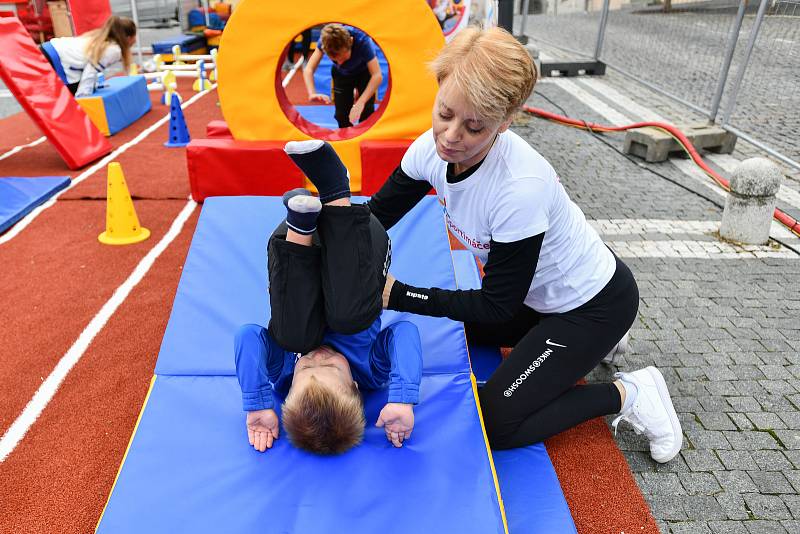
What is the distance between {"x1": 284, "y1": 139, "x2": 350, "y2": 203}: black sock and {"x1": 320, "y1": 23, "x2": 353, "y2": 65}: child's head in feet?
13.9

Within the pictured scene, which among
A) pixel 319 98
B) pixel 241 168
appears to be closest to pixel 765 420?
pixel 241 168

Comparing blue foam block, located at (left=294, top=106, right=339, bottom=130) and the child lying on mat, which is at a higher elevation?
the child lying on mat

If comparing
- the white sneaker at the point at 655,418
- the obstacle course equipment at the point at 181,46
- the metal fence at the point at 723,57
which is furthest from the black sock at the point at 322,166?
the obstacle course equipment at the point at 181,46

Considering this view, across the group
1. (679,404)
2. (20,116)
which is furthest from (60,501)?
(20,116)

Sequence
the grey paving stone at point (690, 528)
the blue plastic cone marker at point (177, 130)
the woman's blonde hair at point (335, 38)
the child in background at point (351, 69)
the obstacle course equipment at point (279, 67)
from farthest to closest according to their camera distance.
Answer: the blue plastic cone marker at point (177, 130) → the child in background at point (351, 69) → the woman's blonde hair at point (335, 38) → the obstacle course equipment at point (279, 67) → the grey paving stone at point (690, 528)

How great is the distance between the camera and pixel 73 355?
345cm

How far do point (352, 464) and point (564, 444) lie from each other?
3.76ft

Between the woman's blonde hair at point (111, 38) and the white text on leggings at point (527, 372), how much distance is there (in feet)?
23.9

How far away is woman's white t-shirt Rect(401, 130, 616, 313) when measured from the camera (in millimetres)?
2215

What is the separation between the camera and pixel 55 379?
10.7ft

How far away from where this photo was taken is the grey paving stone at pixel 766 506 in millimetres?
2469

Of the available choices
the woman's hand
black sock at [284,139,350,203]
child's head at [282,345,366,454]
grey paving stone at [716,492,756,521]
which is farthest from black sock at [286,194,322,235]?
grey paving stone at [716,492,756,521]

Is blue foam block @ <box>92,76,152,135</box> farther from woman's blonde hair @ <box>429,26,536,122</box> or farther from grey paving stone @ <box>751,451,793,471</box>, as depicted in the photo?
grey paving stone @ <box>751,451,793,471</box>

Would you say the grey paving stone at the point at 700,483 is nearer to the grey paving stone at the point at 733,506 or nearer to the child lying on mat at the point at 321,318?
the grey paving stone at the point at 733,506
